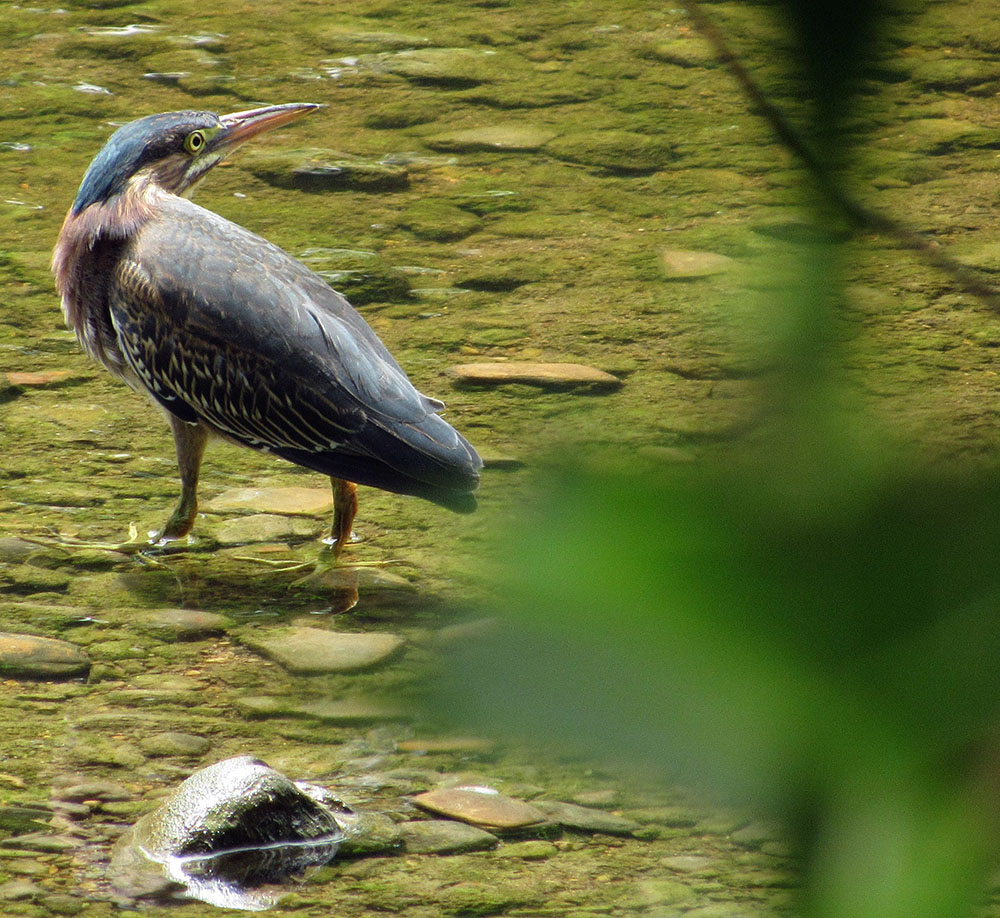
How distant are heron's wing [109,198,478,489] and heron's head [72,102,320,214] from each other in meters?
0.25

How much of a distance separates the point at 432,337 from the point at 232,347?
160cm

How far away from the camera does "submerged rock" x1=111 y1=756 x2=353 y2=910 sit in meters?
2.78

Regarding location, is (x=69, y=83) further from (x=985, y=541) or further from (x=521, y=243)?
(x=985, y=541)

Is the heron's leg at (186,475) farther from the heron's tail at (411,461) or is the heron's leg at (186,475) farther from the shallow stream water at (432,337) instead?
the heron's tail at (411,461)

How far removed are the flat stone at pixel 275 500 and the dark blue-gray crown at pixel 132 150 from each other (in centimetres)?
97

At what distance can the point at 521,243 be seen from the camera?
6.48m

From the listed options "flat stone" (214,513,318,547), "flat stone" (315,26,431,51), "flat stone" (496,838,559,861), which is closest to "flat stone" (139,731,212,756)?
"flat stone" (496,838,559,861)

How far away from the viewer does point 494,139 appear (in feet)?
24.9

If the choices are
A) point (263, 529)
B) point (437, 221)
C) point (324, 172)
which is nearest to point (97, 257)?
point (263, 529)

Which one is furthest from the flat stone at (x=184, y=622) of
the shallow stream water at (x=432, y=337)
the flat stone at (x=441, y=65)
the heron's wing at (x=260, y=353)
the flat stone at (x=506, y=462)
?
the flat stone at (x=441, y=65)

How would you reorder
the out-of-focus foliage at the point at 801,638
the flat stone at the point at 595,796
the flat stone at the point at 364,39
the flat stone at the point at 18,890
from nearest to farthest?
the out-of-focus foliage at the point at 801,638 → the flat stone at the point at 595,796 → the flat stone at the point at 18,890 → the flat stone at the point at 364,39

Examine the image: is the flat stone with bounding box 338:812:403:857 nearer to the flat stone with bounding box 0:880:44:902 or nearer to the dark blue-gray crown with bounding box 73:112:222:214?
the flat stone with bounding box 0:880:44:902

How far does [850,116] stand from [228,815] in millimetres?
2496

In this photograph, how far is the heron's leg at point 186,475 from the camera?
4.33 metres
